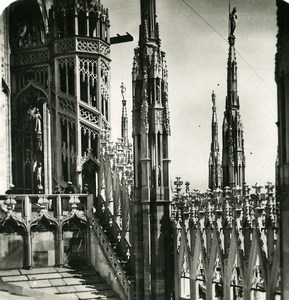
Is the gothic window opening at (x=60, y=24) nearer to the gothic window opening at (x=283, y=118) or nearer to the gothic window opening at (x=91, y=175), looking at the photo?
the gothic window opening at (x=91, y=175)

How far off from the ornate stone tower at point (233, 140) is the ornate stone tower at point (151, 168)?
249 inches

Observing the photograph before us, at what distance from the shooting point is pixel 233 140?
22.9 m

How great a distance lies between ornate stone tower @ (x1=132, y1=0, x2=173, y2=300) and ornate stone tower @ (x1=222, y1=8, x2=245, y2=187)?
633 cm

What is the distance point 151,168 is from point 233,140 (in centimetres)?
773

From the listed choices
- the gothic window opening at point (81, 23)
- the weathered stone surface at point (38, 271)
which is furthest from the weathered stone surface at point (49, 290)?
the gothic window opening at point (81, 23)

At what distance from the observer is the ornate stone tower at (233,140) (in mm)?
22203

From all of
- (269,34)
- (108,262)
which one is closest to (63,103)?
(108,262)

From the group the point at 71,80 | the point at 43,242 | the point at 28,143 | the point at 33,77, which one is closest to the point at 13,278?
the point at 43,242

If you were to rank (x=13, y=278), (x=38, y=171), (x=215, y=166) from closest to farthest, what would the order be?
(x=13, y=278) → (x=38, y=171) → (x=215, y=166)

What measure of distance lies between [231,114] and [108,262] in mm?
8614

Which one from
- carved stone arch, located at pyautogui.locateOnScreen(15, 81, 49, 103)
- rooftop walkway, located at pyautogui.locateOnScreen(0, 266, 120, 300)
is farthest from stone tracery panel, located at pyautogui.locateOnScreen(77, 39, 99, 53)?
rooftop walkway, located at pyautogui.locateOnScreen(0, 266, 120, 300)

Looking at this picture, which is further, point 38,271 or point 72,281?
point 38,271

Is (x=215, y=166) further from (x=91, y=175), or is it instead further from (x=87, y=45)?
(x=87, y=45)

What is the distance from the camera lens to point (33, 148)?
19516mm
